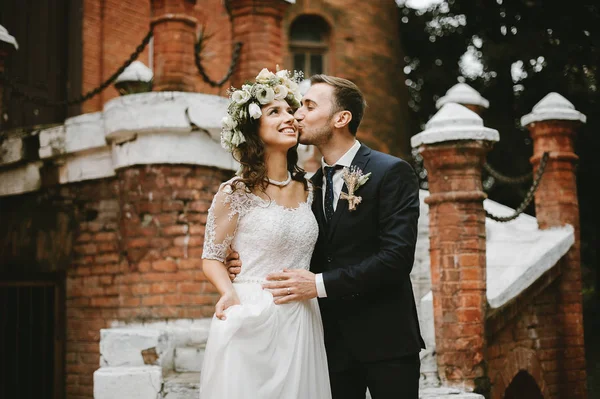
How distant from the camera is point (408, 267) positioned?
9.55 ft

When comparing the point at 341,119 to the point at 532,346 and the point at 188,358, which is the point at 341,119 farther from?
the point at 532,346

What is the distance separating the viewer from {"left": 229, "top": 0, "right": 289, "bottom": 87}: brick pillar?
583 cm

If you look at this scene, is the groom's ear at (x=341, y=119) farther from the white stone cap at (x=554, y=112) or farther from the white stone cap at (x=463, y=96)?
the white stone cap at (x=463, y=96)

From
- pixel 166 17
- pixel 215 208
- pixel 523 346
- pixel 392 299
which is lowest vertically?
pixel 523 346

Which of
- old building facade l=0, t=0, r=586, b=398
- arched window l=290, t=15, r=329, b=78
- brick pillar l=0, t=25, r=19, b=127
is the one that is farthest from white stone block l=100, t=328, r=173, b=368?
arched window l=290, t=15, r=329, b=78

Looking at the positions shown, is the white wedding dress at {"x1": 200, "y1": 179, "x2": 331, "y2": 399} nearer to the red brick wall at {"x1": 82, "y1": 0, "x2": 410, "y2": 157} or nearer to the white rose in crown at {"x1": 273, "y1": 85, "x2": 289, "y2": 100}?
the white rose in crown at {"x1": 273, "y1": 85, "x2": 289, "y2": 100}

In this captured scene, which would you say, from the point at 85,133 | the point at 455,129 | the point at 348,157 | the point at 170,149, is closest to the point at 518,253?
the point at 455,129

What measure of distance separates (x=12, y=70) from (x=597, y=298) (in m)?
9.81

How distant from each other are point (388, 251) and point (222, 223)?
810 millimetres

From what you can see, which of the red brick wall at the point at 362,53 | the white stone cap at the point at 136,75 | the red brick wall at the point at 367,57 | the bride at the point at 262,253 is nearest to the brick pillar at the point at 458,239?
the bride at the point at 262,253

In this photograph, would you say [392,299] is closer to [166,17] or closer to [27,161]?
[166,17]

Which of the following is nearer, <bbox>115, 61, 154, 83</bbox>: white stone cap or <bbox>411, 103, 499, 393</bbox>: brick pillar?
<bbox>411, 103, 499, 393</bbox>: brick pillar

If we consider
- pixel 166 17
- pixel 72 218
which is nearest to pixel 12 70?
pixel 72 218

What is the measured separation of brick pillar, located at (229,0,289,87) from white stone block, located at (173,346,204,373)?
243cm
